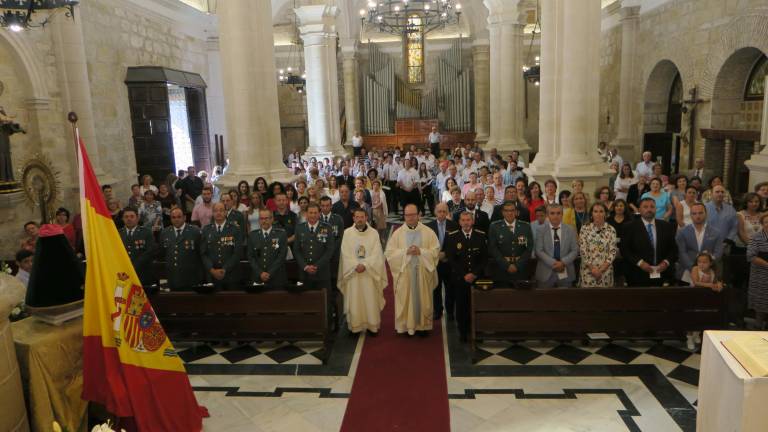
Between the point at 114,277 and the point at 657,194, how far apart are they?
23.5ft

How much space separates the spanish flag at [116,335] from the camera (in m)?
4.06

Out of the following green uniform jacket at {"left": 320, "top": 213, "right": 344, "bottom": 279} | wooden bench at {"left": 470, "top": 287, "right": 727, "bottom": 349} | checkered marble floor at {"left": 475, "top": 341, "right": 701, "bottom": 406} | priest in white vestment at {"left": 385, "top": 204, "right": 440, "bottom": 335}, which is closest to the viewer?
checkered marble floor at {"left": 475, "top": 341, "right": 701, "bottom": 406}

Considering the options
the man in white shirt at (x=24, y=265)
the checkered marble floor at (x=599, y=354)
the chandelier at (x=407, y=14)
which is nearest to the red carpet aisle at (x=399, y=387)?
the checkered marble floor at (x=599, y=354)

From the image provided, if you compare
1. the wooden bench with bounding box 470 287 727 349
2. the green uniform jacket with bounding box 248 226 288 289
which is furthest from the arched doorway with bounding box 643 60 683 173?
the green uniform jacket with bounding box 248 226 288 289

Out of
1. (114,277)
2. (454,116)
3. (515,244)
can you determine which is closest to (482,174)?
(515,244)

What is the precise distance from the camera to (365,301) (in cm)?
677

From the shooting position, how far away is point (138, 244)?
6785 mm

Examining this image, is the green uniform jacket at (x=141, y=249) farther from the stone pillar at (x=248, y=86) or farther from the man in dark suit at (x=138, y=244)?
the stone pillar at (x=248, y=86)

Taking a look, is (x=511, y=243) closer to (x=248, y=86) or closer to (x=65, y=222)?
(x=248, y=86)

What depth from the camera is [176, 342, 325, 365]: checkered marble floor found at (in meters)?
6.27

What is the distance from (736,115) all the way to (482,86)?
1177cm

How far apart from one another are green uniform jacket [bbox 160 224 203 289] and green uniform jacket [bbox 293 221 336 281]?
1.25 metres

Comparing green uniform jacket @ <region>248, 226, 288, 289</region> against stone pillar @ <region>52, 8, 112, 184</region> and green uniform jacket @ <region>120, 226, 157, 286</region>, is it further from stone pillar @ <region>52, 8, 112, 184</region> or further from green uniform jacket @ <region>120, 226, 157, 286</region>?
stone pillar @ <region>52, 8, 112, 184</region>

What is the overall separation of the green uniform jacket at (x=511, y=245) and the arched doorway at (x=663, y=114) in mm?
11197
